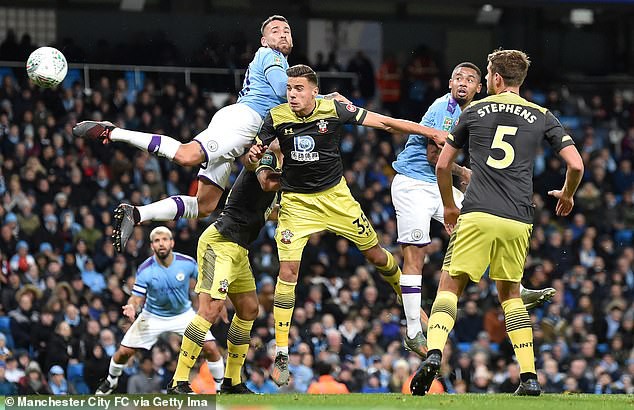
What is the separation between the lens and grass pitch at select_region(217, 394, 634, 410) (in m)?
9.57

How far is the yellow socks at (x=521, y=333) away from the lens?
394 inches

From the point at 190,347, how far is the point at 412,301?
2255 millimetres

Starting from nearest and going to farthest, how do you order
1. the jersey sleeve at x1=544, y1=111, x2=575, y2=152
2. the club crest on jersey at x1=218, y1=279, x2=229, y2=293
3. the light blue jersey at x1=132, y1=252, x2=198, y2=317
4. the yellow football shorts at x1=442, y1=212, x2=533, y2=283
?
the yellow football shorts at x1=442, y1=212, x2=533, y2=283 < the jersey sleeve at x1=544, y1=111, x2=575, y2=152 < the club crest on jersey at x1=218, y1=279, x2=229, y2=293 < the light blue jersey at x1=132, y1=252, x2=198, y2=317

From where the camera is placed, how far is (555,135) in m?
9.91

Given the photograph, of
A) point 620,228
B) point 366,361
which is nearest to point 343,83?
point 620,228

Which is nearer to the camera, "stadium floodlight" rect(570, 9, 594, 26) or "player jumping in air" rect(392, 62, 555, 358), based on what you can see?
"player jumping in air" rect(392, 62, 555, 358)

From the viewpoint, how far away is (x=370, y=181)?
77.7 feet

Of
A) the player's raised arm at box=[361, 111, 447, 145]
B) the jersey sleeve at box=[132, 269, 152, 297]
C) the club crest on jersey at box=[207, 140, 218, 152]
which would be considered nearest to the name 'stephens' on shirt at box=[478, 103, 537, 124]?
the player's raised arm at box=[361, 111, 447, 145]

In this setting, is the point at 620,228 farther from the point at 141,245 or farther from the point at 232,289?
the point at 232,289

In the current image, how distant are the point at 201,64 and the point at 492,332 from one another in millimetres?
8935

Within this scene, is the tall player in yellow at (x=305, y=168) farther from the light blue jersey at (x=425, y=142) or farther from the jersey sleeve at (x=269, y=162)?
the light blue jersey at (x=425, y=142)

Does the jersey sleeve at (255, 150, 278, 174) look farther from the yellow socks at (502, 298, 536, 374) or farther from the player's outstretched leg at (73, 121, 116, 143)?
the yellow socks at (502, 298, 536, 374)

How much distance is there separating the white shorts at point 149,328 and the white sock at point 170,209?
2.64m

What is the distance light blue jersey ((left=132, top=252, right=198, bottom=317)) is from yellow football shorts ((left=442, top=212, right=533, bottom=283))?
208 inches
